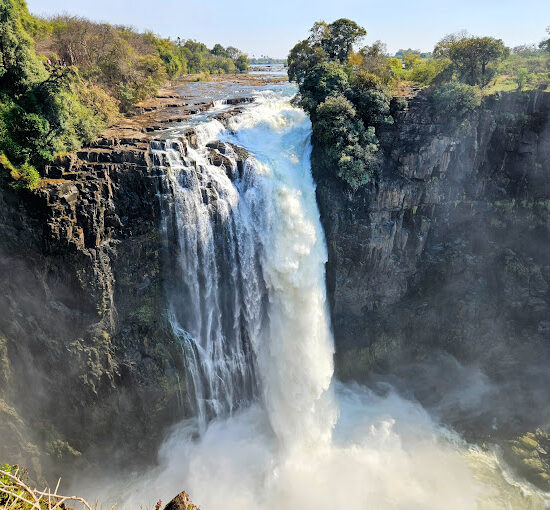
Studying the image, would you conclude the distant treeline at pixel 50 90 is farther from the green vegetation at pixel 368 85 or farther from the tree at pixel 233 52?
the tree at pixel 233 52

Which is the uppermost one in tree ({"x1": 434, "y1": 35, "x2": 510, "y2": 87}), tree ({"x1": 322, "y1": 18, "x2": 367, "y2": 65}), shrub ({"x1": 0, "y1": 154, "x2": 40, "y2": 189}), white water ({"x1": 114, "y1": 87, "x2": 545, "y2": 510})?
tree ({"x1": 322, "y1": 18, "x2": 367, "y2": 65})

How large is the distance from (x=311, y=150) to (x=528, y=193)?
48.2 feet

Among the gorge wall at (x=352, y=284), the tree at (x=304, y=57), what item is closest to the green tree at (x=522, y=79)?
the gorge wall at (x=352, y=284)

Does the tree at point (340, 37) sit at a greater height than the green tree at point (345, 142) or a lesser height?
greater

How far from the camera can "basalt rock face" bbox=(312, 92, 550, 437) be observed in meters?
23.2

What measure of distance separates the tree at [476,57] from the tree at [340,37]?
25.1 ft

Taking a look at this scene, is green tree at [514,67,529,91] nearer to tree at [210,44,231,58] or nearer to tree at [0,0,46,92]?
tree at [0,0,46,92]

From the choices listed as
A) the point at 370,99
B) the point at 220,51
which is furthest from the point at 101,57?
the point at 220,51

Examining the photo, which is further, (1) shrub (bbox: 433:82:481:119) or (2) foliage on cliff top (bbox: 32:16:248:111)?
(2) foliage on cliff top (bbox: 32:16:248:111)

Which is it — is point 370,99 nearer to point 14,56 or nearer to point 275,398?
point 14,56

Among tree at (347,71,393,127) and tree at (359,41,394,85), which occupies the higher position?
tree at (359,41,394,85)

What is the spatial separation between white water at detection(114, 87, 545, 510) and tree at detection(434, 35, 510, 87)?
529 inches

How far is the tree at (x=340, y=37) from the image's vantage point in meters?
30.3

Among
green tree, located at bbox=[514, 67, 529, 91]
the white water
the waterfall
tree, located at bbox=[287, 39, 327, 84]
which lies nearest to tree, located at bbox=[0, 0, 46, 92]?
the waterfall
